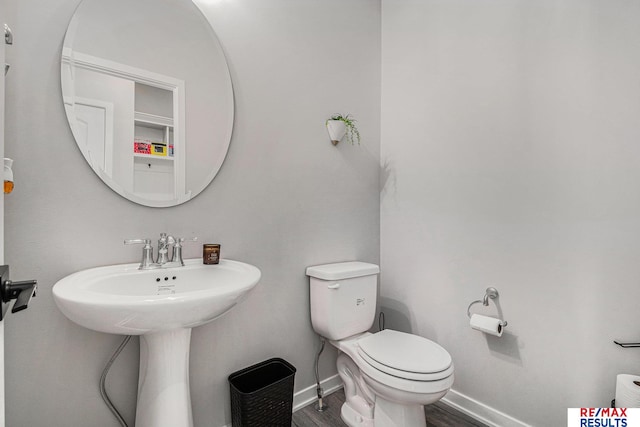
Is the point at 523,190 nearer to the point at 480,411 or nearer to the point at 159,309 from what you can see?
the point at 480,411

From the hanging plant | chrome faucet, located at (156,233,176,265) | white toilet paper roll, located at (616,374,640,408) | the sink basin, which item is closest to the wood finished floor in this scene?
white toilet paper roll, located at (616,374,640,408)

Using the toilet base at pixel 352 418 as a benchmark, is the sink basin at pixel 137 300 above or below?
above

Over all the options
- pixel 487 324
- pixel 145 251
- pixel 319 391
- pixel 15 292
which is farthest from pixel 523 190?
pixel 15 292

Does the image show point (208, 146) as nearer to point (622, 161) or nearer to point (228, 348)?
point (228, 348)

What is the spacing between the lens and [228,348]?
1.47 meters

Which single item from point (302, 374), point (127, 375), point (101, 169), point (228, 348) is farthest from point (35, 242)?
point (302, 374)

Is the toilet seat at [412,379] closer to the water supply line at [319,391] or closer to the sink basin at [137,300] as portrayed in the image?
→ the water supply line at [319,391]

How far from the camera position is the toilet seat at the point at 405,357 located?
1.27m

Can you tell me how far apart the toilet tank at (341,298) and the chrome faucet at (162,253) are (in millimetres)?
715

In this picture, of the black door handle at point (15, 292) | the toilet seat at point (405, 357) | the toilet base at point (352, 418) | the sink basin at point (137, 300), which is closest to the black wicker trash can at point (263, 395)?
the toilet base at point (352, 418)

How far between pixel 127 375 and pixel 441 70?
7.22ft

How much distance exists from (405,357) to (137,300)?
3.63 feet

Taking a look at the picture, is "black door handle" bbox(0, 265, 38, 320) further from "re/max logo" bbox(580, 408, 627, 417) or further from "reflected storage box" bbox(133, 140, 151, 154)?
"re/max logo" bbox(580, 408, 627, 417)

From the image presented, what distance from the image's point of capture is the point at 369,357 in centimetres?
142
